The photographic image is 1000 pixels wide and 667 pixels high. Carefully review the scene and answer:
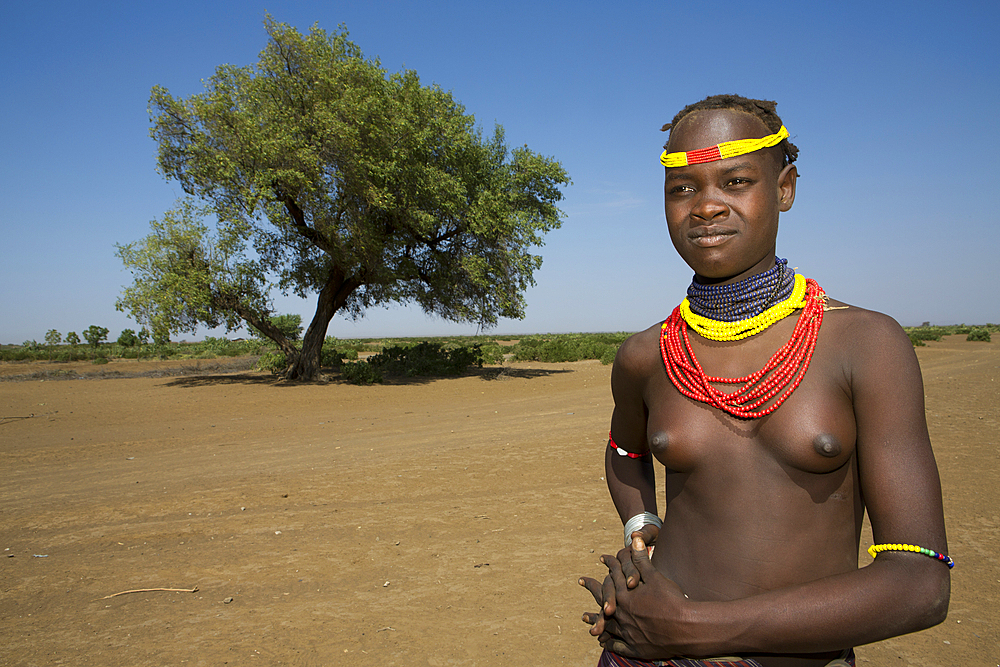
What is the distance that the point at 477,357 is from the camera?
88.4ft

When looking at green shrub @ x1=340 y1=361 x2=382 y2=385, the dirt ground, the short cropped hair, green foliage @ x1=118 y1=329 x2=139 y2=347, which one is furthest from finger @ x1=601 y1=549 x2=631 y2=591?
green foliage @ x1=118 y1=329 x2=139 y2=347

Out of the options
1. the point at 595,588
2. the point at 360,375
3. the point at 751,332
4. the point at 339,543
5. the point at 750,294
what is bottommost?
the point at 339,543

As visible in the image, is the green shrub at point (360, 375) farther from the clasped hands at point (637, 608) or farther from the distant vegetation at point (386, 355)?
the clasped hands at point (637, 608)

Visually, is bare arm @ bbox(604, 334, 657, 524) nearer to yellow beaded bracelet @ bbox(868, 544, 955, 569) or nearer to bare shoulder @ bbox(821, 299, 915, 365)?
bare shoulder @ bbox(821, 299, 915, 365)

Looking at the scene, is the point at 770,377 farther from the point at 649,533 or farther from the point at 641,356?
the point at 649,533

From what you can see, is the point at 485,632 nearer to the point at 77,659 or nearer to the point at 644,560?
the point at 77,659

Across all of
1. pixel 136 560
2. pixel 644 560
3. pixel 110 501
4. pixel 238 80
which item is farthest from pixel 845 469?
pixel 238 80

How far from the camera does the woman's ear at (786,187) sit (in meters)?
1.70

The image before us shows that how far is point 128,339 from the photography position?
46.5m

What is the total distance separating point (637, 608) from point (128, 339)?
53.2 m

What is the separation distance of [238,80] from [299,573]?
17.8 metres

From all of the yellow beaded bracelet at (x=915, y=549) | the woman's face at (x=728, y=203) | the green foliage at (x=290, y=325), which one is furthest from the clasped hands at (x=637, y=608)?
the green foliage at (x=290, y=325)

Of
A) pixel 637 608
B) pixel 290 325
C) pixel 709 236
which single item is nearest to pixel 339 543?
pixel 637 608

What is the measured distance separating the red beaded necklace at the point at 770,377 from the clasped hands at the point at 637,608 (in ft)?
1.49
